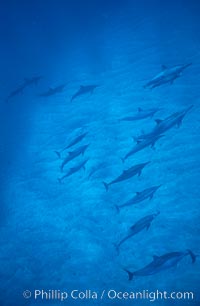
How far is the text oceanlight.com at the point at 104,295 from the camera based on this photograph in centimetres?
Result: 697

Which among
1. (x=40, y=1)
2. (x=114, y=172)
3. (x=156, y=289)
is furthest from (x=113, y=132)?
(x=40, y=1)

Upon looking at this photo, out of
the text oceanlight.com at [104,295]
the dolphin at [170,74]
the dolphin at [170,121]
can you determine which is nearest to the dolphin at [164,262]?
the text oceanlight.com at [104,295]

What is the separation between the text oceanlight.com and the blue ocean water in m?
0.09

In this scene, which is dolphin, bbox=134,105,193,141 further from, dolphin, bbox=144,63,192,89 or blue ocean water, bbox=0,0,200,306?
dolphin, bbox=144,63,192,89

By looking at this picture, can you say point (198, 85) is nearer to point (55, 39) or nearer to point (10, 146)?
point (10, 146)

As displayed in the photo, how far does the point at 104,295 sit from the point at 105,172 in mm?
4594

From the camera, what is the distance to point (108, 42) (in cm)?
2484

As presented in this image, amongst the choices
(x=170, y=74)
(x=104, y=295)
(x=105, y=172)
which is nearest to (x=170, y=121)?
(x=170, y=74)

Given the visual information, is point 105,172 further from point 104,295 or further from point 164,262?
point 164,262

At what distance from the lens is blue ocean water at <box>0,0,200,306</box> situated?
319 inches

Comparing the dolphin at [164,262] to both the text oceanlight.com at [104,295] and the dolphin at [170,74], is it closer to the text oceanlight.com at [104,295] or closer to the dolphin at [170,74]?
the text oceanlight.com at [104,295]

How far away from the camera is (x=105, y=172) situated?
1102cm

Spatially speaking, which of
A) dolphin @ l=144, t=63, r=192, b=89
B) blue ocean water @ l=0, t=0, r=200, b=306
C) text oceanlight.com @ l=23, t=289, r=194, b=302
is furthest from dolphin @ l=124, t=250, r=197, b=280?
dolphin @ l=144, t=63, r=192, b=89

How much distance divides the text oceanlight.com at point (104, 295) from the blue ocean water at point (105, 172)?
90 millimetres
